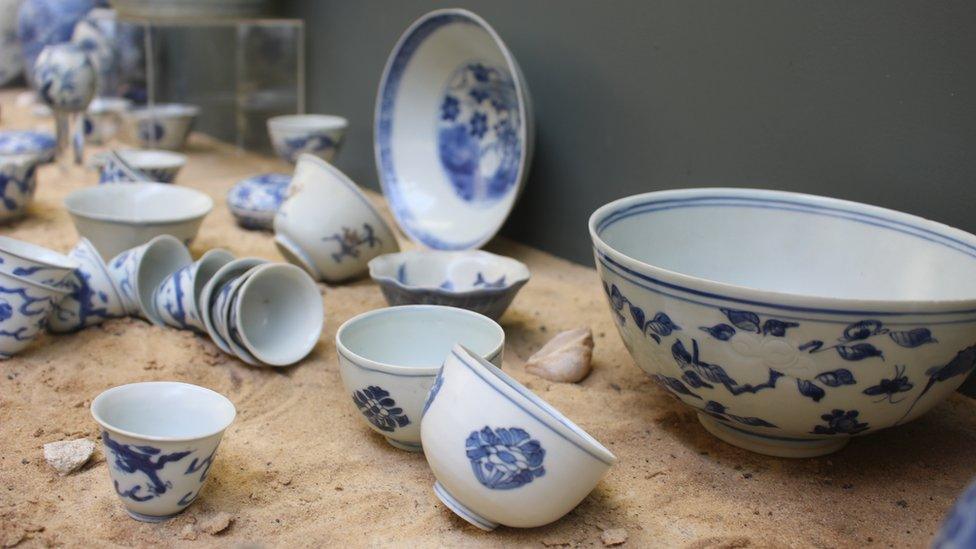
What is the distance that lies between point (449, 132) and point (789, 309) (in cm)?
163

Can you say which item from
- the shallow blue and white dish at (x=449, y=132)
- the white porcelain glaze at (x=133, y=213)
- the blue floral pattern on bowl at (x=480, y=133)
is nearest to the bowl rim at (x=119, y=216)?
the white porcelain glaze at (x=133, y=213)

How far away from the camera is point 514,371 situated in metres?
1.83

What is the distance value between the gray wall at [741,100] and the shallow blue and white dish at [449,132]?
10 cm

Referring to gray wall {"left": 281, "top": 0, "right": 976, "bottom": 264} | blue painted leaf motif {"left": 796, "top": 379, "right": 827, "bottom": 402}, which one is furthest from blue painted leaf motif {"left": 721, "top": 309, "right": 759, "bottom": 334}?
gray wall {"left": 281, "top": 0, "right": 976, "bottom": 264}

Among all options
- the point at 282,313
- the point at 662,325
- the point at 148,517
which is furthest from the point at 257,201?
the point at 662,325

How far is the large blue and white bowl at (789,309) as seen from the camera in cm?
127

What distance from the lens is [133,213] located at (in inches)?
93.4

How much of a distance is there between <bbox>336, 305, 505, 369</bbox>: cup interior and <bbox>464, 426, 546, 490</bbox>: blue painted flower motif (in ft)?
1.32

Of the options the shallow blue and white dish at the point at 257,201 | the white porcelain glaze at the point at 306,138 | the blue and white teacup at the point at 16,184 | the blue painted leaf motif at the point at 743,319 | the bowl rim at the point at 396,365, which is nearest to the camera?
the blue painted leaf motif at the point at 743,319

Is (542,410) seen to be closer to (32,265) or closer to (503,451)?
(503,451)

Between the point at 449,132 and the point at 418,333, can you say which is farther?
the point at 449,132

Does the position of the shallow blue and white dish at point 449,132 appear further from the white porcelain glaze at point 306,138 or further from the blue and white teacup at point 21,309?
the blue and white teacup at point 21,309

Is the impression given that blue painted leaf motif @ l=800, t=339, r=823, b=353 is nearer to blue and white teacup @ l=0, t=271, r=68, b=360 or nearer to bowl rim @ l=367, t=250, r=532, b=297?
bowl rim @ l=367, t=250, r=532, b=297

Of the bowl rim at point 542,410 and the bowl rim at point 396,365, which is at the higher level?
the bowl rim at point 542,410
